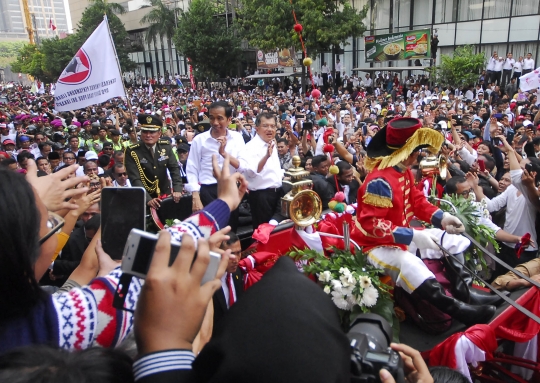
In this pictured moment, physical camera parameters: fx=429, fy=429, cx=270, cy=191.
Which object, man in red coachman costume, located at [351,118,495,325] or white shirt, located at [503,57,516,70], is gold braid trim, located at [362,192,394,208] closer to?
man in red coachman costume, located at [351,118,495,325]

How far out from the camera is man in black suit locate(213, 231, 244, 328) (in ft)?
9.75

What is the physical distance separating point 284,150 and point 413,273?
4928 mm

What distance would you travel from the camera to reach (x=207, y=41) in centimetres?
2905

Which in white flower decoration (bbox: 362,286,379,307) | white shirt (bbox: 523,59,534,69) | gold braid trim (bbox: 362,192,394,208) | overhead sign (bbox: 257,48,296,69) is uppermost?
overhead sign (bbox: 257,48,296,69)

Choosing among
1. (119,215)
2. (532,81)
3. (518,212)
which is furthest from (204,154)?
(532,81)

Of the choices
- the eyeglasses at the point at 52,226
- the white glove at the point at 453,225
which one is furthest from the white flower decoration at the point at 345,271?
the eyeglasses at the point at 52,226

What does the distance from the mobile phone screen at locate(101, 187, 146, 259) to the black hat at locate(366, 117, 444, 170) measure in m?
2.43

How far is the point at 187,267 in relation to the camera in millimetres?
996

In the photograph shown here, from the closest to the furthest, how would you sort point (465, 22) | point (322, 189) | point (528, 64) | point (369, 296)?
point (369, 296), point (322, 189), point (528, 64), point (465, 22)

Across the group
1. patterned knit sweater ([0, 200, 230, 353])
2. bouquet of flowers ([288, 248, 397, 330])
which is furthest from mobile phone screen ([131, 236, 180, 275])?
bouquet of flowers ([288, 248, 397, 330])

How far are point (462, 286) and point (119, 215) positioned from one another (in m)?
3.01

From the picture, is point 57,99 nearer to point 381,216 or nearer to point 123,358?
point 381,216

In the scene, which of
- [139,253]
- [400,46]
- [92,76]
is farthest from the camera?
[400,46]

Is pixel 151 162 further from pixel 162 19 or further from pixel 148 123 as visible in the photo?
pixel 162 19
